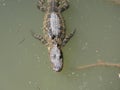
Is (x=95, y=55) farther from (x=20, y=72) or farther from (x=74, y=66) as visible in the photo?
(x=20, y=72)

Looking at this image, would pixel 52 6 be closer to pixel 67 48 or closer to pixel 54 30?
pixel 54 30

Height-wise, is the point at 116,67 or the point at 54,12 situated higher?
the point at 54,12

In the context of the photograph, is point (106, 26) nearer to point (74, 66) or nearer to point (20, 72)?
point (74, 66)

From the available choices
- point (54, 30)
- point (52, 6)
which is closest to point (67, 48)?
point (54, 30)

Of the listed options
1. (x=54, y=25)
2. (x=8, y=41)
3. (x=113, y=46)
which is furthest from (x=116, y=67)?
(x=8, y=41)
